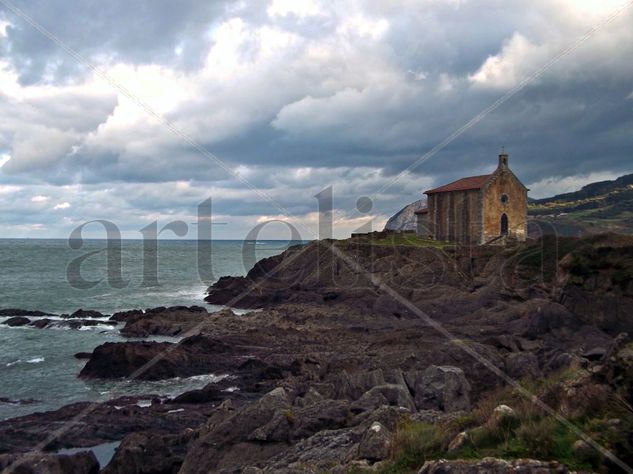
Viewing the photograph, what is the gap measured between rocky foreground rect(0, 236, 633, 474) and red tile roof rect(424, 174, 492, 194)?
10.00m

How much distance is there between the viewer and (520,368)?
18859mm

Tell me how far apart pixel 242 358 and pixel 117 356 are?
5.89 m

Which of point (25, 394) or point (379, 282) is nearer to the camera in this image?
point (25, 394)

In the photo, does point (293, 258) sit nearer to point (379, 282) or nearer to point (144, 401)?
point (379, 282)

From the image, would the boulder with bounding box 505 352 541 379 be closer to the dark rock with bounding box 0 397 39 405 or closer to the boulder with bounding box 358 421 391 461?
the boulder with bounding box 358 421 391 461


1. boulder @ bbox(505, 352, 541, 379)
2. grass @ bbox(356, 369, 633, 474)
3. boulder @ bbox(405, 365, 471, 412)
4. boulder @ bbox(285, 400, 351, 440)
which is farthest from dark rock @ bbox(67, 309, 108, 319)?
grass @ bbox(356, 369, 633, 474)

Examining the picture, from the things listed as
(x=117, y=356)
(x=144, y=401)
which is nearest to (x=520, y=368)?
(x=144, y=401)

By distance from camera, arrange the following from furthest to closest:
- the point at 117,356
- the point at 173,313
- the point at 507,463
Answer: the point at 173,313 < the point at 117,356 < the point at 507,463

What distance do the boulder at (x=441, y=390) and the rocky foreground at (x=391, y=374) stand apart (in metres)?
0.06

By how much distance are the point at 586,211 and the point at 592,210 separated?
0.93m

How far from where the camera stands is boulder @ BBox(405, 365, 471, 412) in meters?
15.4

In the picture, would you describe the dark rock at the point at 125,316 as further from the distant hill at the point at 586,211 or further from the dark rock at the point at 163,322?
the distant hill at the point at 586,211

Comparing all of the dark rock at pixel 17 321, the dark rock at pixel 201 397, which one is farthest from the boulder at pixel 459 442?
the dark rock at pixel 17 321

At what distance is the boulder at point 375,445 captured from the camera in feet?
29.1
